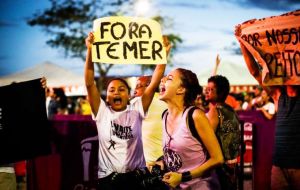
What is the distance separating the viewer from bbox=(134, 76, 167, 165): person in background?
638 cm

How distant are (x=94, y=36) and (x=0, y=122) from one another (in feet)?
4.69

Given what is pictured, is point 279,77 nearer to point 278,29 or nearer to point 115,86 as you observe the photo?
point 278,29

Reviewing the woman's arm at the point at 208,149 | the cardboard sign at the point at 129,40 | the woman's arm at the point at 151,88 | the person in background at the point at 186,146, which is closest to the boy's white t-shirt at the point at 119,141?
the woman's arm at the point at 151,88

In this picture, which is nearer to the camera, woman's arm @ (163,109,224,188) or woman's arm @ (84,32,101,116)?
woman's arm @ (163,109,224,188)

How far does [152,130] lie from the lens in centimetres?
648

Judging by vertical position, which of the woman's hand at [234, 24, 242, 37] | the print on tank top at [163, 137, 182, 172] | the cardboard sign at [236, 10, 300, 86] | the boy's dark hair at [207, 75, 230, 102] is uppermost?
the woman's hand at [234, 24, 242, 37]

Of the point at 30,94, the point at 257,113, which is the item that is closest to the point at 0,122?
the point at 30,94

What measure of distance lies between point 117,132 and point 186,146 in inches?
48.9

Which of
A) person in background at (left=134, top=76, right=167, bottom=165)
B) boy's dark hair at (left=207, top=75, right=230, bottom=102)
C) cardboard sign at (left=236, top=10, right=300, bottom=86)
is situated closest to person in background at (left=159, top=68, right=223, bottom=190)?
cardboard sign at (left=236, top=10, right=300, bottom=86)

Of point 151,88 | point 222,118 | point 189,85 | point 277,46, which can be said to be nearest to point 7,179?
point 151,88

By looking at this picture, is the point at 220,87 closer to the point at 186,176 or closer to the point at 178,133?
the point at 178,133

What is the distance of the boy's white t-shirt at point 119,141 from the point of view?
5.20 m

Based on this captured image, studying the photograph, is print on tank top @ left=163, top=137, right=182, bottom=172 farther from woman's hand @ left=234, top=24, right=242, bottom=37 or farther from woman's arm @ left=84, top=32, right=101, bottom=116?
woman's hand @ left=234, top=24, right=242, bottom=37

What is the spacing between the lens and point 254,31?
5598 millimetres
